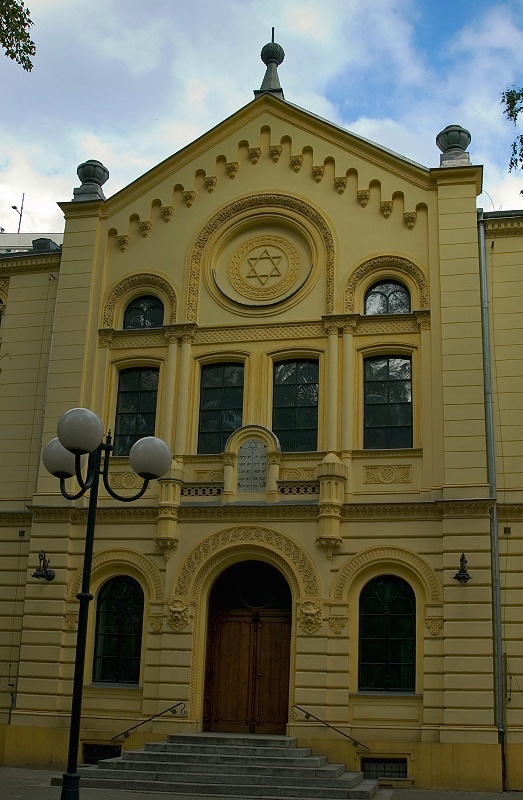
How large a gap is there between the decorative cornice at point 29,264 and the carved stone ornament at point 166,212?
313cm

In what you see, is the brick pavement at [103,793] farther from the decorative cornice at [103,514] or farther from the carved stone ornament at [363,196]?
the carved stone ornament at [363,196]

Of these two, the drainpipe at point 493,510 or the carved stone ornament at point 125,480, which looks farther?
the carved stone ornament at point 125,480

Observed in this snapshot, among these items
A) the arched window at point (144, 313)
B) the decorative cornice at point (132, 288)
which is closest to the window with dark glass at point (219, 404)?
the arched window at point (144, 313)

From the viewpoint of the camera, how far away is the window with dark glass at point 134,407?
74.0 ft

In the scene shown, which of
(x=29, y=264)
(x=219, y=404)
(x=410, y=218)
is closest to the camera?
(x=410, y=218)

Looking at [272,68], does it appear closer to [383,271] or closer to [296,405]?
[383,271]

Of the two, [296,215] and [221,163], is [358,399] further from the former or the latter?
[221,163]

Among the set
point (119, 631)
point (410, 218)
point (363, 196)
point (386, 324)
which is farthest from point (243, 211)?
point (119, 631)

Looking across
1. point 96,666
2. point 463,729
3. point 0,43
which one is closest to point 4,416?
point 96,666

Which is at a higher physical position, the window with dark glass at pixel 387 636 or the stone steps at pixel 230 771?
→ the window with dark glass at pixel 387 636

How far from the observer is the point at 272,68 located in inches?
1021

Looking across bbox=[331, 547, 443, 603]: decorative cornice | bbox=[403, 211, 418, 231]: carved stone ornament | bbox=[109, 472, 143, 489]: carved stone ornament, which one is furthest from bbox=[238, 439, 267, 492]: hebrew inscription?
Answer: bbox=[403, 211, 418, 231]: carved stone ornament

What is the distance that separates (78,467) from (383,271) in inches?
477

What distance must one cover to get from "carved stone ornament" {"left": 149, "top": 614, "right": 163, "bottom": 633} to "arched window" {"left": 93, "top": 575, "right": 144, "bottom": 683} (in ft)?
1.67
